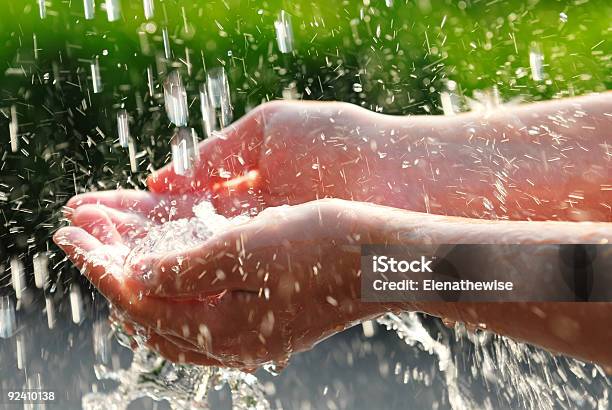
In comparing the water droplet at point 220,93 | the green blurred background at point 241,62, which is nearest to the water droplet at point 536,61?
the green blurred background at point 241,62

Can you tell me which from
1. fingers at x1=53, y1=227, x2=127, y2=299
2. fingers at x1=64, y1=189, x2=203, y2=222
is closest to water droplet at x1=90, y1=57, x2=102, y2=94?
fingers at x1=64, y1=189, x2=203, y2=222

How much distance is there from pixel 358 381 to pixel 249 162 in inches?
29.2

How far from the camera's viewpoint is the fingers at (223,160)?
0.87 meters

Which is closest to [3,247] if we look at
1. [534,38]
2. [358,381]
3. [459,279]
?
[358,381]

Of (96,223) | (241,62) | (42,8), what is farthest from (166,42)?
(96,223)

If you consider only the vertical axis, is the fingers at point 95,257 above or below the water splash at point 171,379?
above

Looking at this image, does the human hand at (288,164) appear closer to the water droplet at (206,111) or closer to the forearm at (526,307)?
the forearm at (526,307)

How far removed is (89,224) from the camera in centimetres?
74

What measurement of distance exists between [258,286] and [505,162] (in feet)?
1.22

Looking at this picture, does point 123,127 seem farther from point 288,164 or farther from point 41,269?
point 288,164

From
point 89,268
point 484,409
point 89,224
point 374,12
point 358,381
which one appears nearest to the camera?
point 89,268

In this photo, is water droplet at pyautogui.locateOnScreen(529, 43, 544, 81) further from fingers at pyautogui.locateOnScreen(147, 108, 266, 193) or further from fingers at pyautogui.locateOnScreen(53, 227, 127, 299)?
fingers at pyautogui.locateOnScreen(53, 227, 127, 299)

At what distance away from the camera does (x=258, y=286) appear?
563 millimetres

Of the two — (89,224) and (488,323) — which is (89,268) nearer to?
(89,224)
